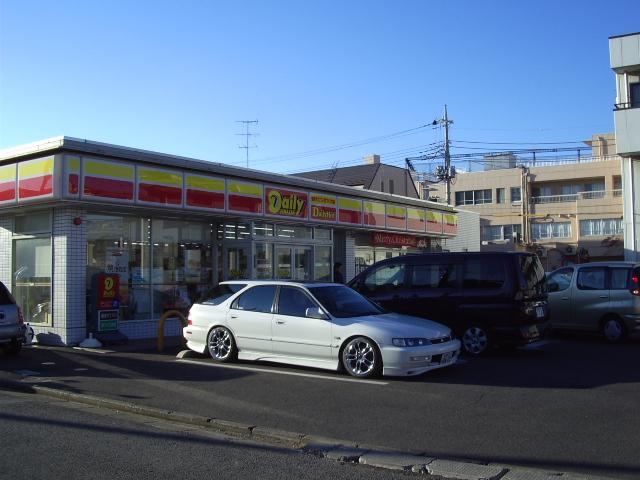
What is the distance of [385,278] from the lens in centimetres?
1352

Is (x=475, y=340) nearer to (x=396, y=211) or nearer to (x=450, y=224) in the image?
(x=396, y=211)

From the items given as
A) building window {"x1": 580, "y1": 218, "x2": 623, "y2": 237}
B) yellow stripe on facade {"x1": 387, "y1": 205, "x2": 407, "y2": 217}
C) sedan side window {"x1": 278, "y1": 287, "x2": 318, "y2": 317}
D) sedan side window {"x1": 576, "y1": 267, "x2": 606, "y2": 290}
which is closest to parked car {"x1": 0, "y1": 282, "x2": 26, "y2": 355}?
sedan side window {"x1": 278, "y1": 287, "x2": 318, "y2": 317}

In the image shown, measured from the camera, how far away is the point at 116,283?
14.1m

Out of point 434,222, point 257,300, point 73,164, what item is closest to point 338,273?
point 434,222

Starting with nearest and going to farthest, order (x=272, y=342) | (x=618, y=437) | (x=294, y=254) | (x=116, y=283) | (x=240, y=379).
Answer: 1. (x=618, y=437)
2. (x=240, y=379)
3. (x=272, y=342)
4. (x=116, y=283)
5. (x=294, y=254)

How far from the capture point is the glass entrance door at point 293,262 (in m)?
18.6

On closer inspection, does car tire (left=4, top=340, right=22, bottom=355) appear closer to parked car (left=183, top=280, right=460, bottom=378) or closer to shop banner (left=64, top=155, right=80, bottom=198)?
shop banner (left=64, top=155, right=80, bottom=198)

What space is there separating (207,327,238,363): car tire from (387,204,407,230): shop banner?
12.2 meters

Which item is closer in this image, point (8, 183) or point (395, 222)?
point (8, 183)

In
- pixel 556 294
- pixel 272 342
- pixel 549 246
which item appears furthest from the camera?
pixel 549 246

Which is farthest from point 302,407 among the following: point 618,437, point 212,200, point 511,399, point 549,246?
point 549,246

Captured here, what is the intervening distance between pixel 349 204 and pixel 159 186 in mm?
7662

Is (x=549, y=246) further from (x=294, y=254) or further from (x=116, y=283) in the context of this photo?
(x=116, y=283)

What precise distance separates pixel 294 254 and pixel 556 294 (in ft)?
24.6
